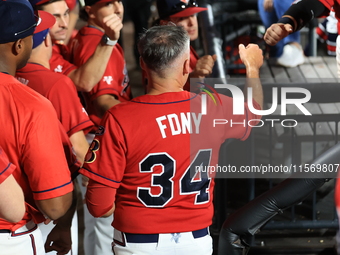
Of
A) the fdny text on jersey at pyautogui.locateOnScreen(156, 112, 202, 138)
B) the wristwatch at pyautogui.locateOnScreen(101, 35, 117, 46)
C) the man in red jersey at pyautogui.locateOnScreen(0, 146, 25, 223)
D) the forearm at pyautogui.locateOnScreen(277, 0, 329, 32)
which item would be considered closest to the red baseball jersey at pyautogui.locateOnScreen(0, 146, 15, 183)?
the man in red jersey at pyautogui.locateOnScreen(0, 146, 25, 223)

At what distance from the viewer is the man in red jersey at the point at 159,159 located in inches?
97.9

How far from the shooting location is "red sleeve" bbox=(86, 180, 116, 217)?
2.53 m

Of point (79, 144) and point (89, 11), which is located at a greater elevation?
point (89, 11)

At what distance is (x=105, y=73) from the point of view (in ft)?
12.0

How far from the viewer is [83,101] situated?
386cm

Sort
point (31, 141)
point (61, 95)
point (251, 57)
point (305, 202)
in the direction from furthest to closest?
point (305, 202) → point (61, 95) → point (251, 57) → point (31, 141)

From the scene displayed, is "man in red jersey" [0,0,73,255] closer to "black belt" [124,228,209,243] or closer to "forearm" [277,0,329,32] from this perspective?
"black belt" [124,228,209,243]

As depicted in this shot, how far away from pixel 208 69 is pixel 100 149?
1.04 m

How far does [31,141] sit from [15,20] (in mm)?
559

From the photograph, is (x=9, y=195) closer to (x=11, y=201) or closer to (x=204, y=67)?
(x=11, y=201)

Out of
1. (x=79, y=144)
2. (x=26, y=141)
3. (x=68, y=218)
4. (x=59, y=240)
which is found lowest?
(x=59, y=240)

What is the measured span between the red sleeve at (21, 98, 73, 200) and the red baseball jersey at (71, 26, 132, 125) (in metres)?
1.22

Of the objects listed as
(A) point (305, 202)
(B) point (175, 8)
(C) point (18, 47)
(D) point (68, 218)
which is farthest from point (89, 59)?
(A) point (305, 202)

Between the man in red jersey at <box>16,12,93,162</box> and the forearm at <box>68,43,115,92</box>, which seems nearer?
the man in red jersey at <box>16,12,93,162</box>
